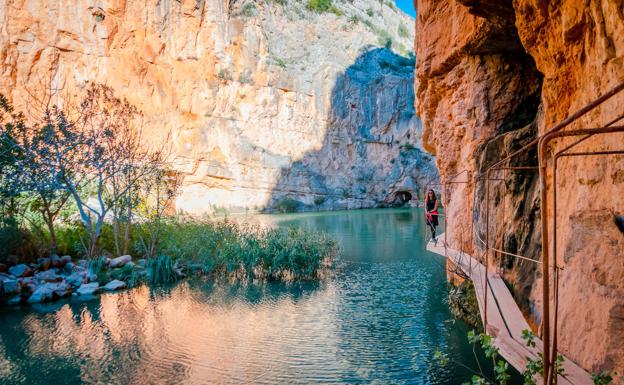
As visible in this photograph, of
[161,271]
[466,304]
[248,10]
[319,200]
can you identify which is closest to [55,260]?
[161,271]

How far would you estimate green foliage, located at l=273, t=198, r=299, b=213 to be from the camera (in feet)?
145

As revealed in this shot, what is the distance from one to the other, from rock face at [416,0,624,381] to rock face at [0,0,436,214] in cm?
3128

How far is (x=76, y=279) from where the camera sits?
1122 cm

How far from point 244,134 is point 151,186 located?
3051 cm

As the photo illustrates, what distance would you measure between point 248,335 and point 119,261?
7.10 metres

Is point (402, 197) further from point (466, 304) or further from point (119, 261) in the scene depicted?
point (466, 304)

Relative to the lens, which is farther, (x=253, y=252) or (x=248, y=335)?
(x=253, y=252)

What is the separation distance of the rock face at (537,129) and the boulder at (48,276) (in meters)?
10.4

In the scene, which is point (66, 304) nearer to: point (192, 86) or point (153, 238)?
point (153, 238)

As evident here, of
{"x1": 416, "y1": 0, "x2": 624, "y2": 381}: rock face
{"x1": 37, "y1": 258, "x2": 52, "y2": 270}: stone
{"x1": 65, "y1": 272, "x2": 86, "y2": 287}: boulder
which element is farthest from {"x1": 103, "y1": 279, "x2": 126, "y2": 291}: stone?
{"x1": 416, "y1": 0, "x2": 624, "y2": 381}: rock face

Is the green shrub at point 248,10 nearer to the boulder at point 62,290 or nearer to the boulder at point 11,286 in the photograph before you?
the boulder at point 62,290

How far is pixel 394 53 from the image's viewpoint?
2223 inches

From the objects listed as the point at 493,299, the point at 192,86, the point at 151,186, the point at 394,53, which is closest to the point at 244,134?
the point at 192,86

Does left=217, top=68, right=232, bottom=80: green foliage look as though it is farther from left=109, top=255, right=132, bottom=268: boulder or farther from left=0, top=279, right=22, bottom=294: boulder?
left=0, top=279, right=22, bottom=294: boulder
